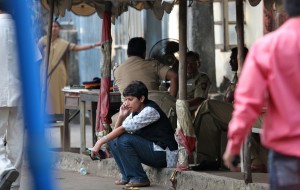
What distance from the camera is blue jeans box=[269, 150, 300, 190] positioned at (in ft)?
15.7

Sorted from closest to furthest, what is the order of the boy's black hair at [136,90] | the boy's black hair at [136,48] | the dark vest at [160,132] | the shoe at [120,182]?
the boy's black hair at [136,90]
the dark vest at [160,132]
the shoe at [120,182]
the boy's black hair at [136,48]

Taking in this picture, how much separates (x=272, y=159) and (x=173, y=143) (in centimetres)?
443

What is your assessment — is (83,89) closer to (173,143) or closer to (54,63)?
(54,63)

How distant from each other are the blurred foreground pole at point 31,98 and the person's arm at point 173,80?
6.49 meters

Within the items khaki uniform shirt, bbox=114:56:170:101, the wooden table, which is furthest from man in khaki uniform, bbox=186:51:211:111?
the wooden table

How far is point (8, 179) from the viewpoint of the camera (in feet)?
26.2

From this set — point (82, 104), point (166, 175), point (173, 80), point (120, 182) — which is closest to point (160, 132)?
point (166, 175)

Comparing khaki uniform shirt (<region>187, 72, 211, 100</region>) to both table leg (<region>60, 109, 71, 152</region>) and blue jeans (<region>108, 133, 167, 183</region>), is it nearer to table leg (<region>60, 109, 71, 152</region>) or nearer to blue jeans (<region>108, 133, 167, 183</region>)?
blue jeans (<region>108, 133, 167, 183</region>)

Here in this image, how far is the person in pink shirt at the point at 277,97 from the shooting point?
4684 millimetres

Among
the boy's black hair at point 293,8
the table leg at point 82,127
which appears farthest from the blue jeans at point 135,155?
the boy's black hair at point 293,8

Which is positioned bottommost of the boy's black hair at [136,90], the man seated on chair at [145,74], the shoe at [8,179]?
the shoe at [8,179]

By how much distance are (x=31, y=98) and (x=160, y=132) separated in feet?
18.4

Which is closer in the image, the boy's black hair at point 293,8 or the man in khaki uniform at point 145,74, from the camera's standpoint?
the boy's black hair at point 293,8

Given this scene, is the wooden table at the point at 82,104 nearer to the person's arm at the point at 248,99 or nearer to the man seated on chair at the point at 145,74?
the man seated on chair at the point at 145,74
